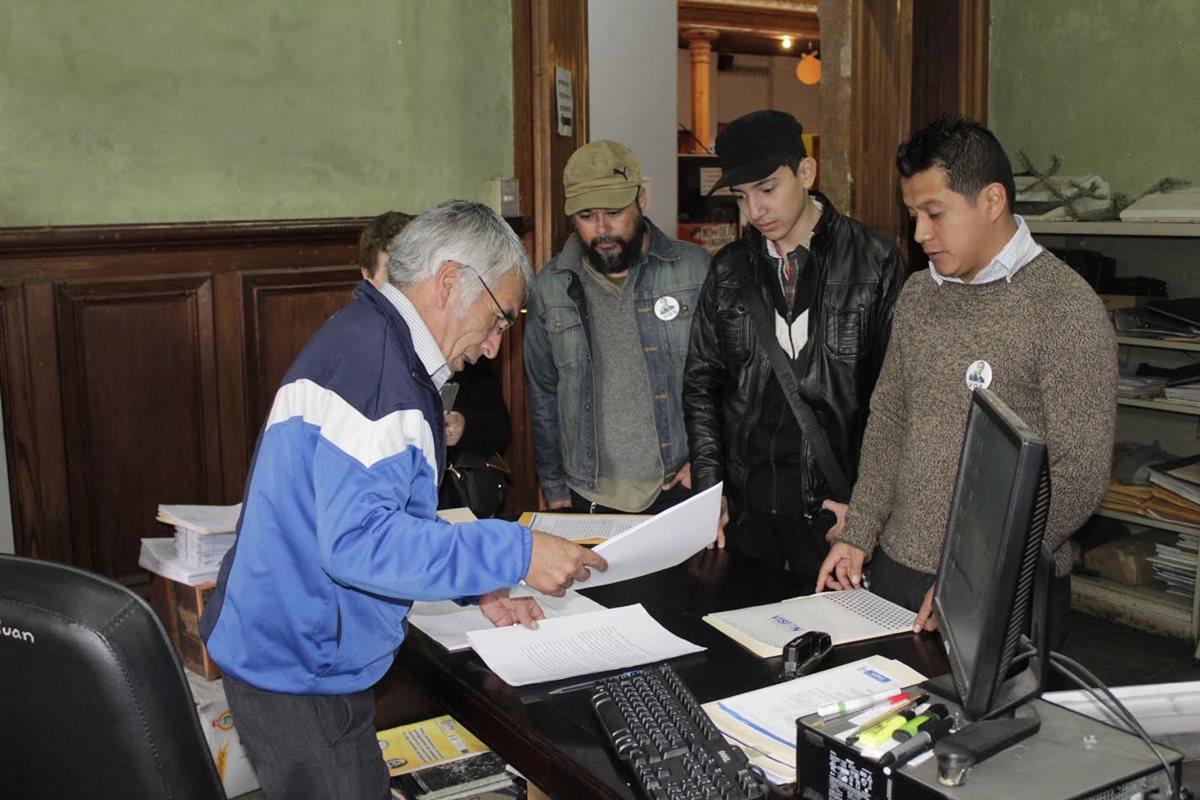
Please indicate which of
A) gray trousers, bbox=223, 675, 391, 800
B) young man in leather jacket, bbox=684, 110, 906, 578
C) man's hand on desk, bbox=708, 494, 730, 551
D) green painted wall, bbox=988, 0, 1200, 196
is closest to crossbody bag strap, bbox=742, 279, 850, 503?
young man in leather jacket, bbox=684, 110, 906, 578

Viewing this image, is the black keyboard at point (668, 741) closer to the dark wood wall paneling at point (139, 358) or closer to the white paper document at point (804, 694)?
the white paper document at point (804, 694)

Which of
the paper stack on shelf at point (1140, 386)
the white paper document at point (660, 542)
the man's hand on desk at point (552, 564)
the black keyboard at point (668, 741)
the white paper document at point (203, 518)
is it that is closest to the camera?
the black keyboard at point (668, 741)

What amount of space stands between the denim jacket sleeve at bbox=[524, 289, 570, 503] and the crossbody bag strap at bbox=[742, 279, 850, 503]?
64 cm

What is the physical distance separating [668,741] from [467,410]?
1732 millimetres

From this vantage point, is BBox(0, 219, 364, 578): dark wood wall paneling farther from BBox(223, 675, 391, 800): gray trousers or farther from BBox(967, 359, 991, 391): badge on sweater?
BBox(967, 359, 991, 391): badge on sweater

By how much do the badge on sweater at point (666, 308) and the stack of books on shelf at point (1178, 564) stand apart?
7.34ft

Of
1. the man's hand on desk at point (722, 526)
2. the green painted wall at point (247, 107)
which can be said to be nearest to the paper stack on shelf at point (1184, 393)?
the man's hand on desk at point (722, 526)

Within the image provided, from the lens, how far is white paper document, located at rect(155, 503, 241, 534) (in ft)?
9.54

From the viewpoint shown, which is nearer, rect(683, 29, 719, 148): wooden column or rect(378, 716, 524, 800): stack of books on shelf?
rect(378, 716, 524, 800): stack of books on shelf

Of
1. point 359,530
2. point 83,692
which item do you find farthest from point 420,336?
point 83,692

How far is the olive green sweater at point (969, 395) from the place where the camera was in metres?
1.94

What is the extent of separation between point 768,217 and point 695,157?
308 cm

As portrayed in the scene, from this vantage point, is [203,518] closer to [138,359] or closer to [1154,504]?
[138,359]

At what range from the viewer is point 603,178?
120 inches
